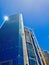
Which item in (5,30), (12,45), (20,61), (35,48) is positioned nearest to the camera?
(20,61)

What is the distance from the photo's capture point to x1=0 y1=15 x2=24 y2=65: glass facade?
18641mm

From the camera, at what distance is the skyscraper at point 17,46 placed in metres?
18.7

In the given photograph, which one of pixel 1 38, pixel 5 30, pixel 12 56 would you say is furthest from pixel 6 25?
pixel 12 56

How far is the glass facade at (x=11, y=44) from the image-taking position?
734 inches

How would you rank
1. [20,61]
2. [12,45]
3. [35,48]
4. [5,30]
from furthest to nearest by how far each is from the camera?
[5,30], [35,48], [12,45], [20,61]

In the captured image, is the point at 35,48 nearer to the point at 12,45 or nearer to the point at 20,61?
the point at 12,45

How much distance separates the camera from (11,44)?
21344mm

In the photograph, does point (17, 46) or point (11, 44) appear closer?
point (17, 46)

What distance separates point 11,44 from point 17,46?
1.38 meters

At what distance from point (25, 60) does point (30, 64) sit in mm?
888

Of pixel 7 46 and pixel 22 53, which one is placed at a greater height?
pixel 7 46

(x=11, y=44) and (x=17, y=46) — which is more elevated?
(x=11, y=44)

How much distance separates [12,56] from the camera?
19.2 metres

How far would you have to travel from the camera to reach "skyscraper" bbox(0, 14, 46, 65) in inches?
737
